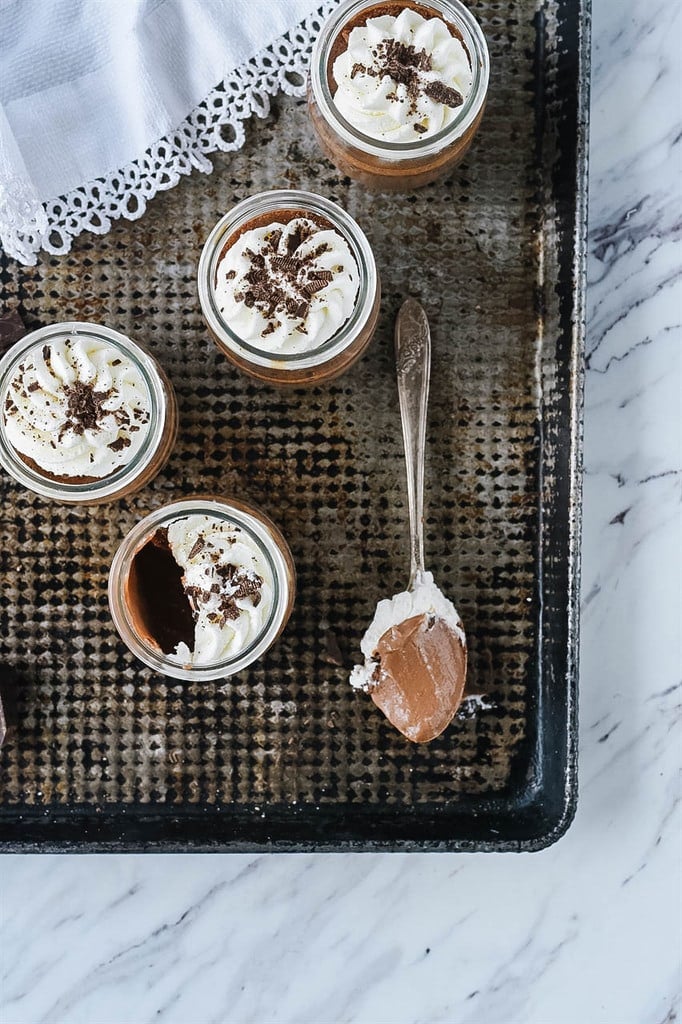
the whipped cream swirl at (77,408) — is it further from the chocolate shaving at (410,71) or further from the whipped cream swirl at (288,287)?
the chocolate shaving at (410,71)

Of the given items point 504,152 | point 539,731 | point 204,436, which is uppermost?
point 504,152

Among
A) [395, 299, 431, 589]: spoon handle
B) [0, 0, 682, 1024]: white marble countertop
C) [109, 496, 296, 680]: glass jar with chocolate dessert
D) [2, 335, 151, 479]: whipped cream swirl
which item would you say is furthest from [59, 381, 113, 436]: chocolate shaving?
[0, 0, 682, 1024]: white marble countertop

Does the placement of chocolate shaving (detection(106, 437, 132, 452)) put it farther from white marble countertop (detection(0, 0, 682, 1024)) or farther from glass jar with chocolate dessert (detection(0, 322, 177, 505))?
white marble countertop (detection(0, 0, 682, 1024))

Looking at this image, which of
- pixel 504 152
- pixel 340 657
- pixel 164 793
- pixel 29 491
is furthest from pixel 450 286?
pixel 164 793

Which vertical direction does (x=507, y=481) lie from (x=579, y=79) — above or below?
below

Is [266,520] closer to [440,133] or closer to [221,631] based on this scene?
[221,631]

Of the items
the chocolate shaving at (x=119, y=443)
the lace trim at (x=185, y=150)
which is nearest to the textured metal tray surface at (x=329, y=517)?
the lace trim at (x=185, y=150)
